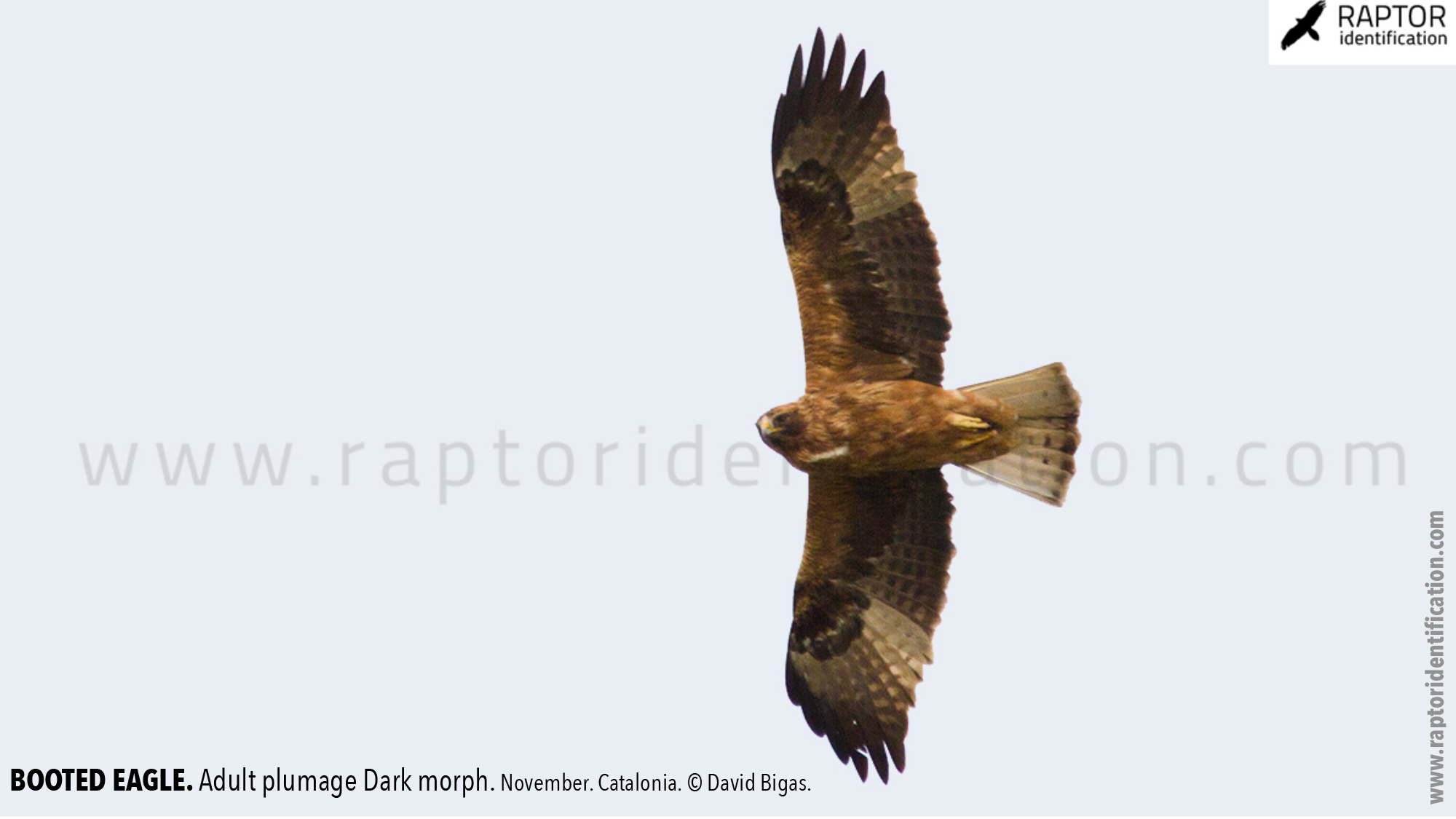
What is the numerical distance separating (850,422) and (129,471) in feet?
16.4

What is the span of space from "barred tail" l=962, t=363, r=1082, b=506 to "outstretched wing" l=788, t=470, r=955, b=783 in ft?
1.57

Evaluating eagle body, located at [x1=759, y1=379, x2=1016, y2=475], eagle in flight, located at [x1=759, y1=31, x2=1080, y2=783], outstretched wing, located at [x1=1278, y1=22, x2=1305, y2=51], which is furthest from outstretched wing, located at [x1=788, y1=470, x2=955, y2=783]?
outstretched wing, located at [x1=1278, y1=22, x2=1305, y2=51]

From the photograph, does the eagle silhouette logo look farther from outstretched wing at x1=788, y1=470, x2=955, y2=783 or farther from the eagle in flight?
outstretched wing at x1=788, y1=470, x2=955, y2=783

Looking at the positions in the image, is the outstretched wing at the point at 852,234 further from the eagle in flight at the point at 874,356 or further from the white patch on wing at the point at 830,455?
the white patch on wing at the point at 830,455

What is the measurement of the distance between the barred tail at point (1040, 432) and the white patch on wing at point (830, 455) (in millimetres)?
791

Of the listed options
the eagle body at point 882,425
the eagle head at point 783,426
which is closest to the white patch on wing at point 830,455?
the eagle body at point 882,425

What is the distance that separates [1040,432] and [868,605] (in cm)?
152

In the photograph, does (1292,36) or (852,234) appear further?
(1292,36)

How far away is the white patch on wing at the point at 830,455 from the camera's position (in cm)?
834

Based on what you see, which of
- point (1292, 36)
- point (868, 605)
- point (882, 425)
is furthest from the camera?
point (1292, 36)

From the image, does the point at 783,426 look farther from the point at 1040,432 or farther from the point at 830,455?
the point at 1040,432

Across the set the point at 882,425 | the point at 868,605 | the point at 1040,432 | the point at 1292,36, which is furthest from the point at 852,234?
the point at 1292,36

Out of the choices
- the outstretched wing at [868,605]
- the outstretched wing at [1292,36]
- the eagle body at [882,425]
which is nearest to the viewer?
the eagle body at [882,425]

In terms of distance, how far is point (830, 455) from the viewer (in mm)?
8359
